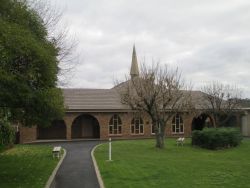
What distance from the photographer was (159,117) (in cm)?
3108

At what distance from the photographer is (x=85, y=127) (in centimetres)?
4653

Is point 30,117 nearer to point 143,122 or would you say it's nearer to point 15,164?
point 15,164

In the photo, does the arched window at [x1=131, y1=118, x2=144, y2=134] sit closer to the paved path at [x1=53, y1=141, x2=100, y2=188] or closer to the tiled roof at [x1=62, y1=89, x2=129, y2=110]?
the tiled roof at [x1=62, y1=89, x2=129, y2=110]

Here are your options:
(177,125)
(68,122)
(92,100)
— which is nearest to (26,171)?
(68,122)

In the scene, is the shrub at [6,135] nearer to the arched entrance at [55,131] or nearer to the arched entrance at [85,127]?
the arched entrance at [55,131]

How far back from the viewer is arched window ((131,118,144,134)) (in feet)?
148

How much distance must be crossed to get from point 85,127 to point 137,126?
18.1 feet

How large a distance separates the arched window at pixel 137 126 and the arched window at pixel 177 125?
3.87 meters

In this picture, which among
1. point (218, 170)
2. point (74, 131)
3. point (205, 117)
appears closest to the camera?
point (218, 170)

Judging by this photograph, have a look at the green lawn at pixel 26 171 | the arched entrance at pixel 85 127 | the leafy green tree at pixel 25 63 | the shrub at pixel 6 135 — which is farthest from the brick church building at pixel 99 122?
the leafy green tree at pixel 25 63

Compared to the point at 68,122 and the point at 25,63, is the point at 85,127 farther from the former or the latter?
the point at 25,63

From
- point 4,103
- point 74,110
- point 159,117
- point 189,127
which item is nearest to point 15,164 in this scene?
point 4,103

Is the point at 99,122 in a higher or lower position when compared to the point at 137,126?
higher

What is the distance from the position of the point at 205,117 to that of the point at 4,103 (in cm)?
3817
